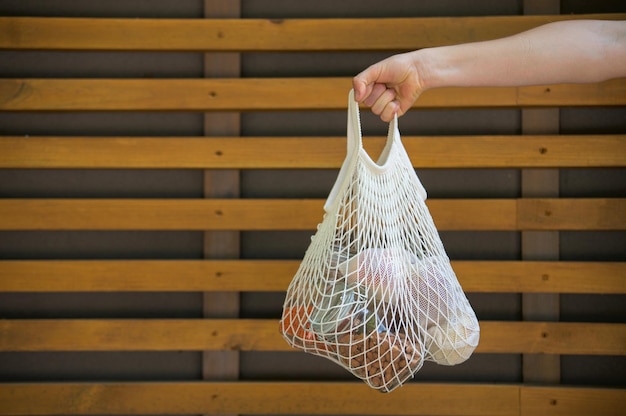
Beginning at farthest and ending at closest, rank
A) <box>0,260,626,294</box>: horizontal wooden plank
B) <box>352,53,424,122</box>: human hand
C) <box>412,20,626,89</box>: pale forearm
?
<box>0,260,626,294</box>: horizontal wooden plank → <box>352,53,424,122</box>: human hand → <box>412,20,626,89</box>: pale forearm

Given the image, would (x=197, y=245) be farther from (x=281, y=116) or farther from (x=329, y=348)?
(x=329, y=348)

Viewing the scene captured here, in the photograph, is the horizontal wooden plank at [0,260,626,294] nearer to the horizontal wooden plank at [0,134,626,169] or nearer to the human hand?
the horizontal wooden plank at [0,134,626,169]

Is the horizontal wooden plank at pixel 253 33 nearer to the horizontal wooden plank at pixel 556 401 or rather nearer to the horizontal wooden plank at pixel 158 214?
the horizontal wooden plank at pixel 158 214

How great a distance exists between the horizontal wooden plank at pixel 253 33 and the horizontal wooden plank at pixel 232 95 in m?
0.12

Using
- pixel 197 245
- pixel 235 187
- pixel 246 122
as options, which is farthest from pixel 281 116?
pixel 197 245

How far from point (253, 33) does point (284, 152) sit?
1.46ft

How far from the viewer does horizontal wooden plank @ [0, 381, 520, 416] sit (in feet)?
8.43

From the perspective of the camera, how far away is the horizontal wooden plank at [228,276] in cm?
255

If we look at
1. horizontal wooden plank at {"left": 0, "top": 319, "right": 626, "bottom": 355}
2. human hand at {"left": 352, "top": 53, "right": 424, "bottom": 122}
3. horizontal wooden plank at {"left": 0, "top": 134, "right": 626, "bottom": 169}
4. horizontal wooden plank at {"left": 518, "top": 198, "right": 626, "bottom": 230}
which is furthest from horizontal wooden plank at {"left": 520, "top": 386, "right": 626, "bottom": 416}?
human hand at {"left": 352, "top": 53, "right": 424, "bottom": 122}

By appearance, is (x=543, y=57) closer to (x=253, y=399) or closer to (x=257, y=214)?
(x=257, y=214)

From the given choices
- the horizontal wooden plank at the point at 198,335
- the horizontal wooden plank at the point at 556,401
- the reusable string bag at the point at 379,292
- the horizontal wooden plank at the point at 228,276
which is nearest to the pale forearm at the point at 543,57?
the reusable string bag at the point at 379,292

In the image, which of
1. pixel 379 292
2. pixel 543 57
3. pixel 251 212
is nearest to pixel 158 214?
pixel 251 212

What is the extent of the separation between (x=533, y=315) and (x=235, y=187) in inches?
46.2

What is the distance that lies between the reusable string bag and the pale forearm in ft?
0.81
